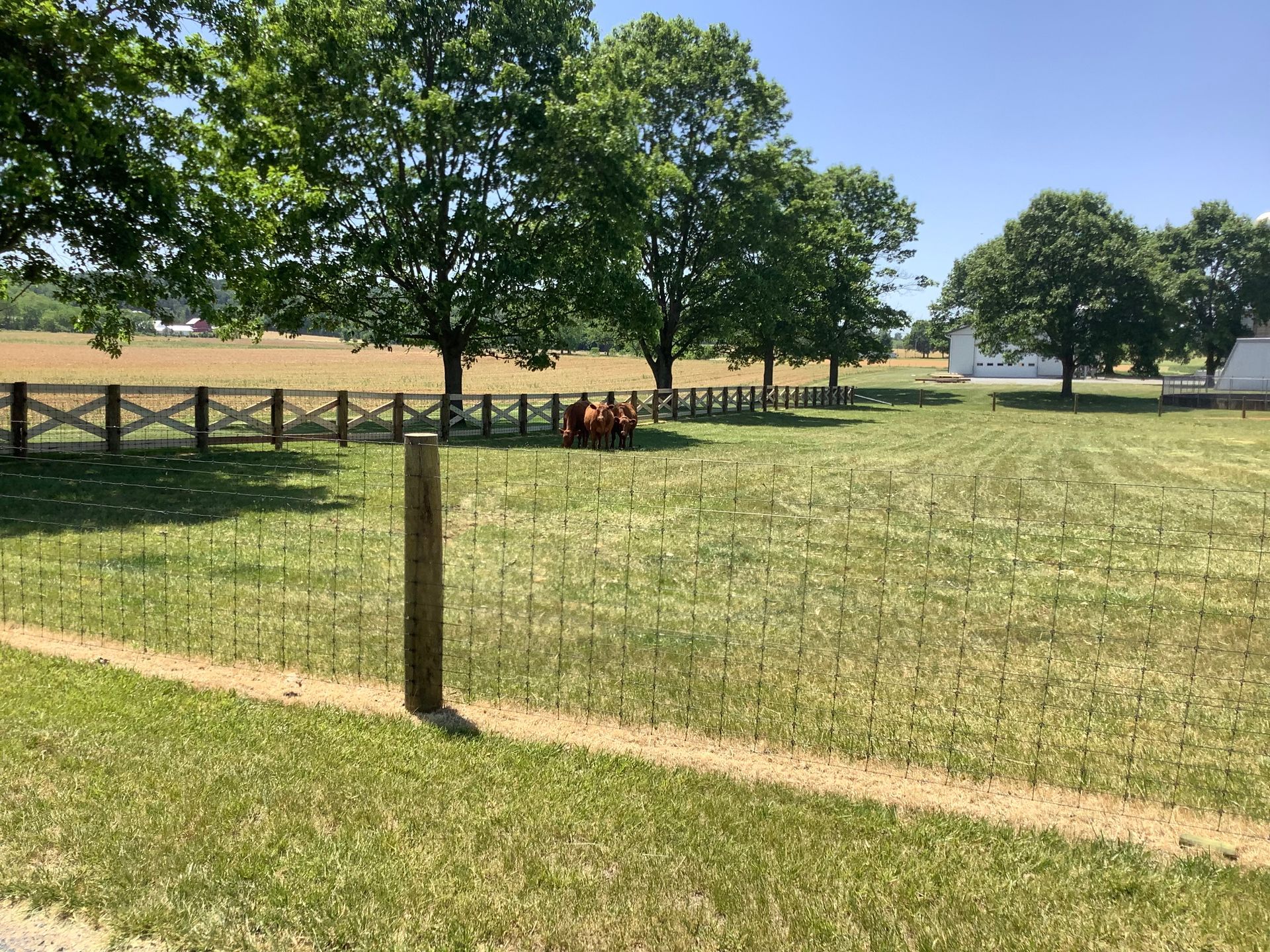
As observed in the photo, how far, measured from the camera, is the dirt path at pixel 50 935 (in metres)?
2.97

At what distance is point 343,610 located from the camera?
283 inches

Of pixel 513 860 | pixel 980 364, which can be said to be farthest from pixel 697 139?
pixel 980 364

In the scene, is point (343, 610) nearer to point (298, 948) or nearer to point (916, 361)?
point (298, 948)

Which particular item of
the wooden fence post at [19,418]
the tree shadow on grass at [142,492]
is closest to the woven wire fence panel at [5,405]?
the wooden fence post at [19,418]

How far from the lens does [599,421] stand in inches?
813


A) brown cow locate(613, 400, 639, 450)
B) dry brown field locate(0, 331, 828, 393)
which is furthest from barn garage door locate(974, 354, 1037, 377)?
brown cow locate(613, 400, 639, 450)

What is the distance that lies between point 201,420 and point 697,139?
2494cm

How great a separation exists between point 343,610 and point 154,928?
422cm

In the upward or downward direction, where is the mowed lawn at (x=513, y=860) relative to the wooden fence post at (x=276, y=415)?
downward

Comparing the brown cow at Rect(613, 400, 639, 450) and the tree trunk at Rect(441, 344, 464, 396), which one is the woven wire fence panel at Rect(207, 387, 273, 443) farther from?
the brown cow at Rect(613, 400, 639, 450)

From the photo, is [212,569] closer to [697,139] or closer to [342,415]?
[342,415]

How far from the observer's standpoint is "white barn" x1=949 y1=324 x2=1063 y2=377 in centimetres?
9106

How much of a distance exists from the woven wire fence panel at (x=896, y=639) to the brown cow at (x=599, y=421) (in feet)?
27.1

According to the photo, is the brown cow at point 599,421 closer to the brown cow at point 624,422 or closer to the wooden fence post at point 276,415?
the brown cow at point 624,422
